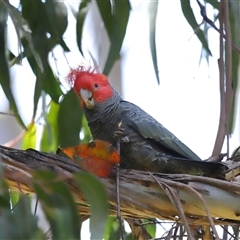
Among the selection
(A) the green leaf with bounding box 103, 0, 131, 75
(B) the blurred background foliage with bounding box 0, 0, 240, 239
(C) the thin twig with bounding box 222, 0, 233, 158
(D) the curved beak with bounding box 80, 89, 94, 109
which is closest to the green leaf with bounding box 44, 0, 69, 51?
(B) the blurred background foliage with bounding box 0, 0, 240, 239

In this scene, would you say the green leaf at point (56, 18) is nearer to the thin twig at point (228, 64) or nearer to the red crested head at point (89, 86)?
the red crested head at point (89, 86)

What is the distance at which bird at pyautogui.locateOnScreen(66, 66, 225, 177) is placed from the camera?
3.15 ft

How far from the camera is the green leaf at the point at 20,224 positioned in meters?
0.59

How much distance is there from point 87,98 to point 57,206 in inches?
19.0

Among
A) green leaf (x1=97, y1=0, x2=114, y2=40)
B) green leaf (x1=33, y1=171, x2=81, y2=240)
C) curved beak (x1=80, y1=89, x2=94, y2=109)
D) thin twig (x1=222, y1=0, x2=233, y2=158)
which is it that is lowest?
green leaf (x1=33, y1=171, x2=81, y2=240)

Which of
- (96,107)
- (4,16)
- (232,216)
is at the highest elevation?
(4,16)

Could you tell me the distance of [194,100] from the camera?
85.7 inches

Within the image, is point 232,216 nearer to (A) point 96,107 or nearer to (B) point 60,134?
(A) point 96,107

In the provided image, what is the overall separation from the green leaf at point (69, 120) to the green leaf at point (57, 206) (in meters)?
0.59

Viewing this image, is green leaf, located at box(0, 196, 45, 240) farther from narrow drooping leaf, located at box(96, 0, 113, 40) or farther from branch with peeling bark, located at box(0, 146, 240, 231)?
narrow drooping leaf, located at box(96, 0, 113, 40)

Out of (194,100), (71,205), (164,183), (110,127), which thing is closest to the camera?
(71,205)

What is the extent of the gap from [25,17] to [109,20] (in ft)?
0.65

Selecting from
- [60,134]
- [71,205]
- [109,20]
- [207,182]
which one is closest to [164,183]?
[207,182]

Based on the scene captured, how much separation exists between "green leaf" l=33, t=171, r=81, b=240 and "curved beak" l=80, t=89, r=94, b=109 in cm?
45
